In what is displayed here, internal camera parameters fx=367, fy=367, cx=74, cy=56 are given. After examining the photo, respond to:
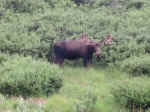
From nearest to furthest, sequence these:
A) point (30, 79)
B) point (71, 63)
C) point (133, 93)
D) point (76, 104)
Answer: point (76, 104), point (133, 93), point (30, 79), point (71, 63)

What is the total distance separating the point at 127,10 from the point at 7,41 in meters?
7.09

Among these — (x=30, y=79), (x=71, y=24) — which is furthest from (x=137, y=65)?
(x=71, y=24)

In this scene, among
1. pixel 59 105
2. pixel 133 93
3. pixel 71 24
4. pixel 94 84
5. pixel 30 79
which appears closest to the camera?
pixel 59 105

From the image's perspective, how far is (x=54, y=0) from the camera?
20.7 m

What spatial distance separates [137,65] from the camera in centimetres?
1332

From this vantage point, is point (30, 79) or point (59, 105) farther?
point (30, 79)

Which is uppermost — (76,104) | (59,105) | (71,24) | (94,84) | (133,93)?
(71,24)

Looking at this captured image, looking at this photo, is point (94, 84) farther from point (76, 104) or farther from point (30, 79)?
point (76, 104)

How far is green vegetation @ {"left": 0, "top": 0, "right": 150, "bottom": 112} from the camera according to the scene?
10.6 m

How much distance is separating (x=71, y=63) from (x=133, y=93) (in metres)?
5.84

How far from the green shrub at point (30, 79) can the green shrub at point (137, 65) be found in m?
2.77

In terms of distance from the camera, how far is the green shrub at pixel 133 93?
34.1 feet

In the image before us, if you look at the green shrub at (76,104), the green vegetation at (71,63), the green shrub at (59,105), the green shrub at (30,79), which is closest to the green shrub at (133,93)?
the green vegetation at (71,63)

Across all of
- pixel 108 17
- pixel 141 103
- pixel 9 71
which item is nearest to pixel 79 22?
pixel 108 17
